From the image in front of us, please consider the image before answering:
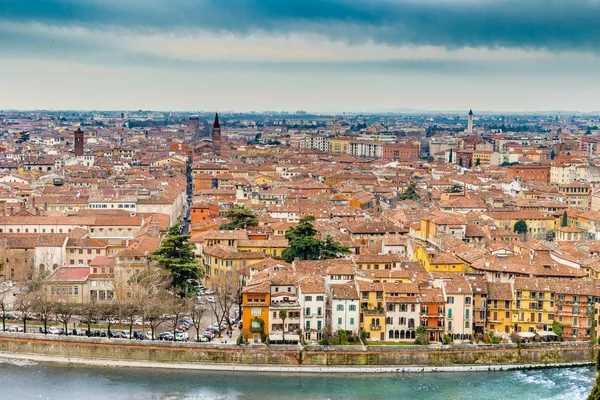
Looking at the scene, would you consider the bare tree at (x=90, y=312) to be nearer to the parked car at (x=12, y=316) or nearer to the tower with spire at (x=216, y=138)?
the parked car at (x=12, y=316)

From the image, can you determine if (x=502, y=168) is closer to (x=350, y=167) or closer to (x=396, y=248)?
(x=350, y=167)

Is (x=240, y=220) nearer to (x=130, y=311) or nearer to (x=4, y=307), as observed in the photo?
(x=130, y=311)

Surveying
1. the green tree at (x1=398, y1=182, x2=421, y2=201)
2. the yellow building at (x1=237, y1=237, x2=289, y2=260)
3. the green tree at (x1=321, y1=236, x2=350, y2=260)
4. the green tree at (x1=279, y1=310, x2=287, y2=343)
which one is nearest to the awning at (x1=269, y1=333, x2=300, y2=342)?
the green tree at (x1=279, y1=310, x2=287, y2=343)

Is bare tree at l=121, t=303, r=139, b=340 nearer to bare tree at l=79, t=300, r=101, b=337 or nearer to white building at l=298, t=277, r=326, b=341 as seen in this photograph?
bare tree at l=79, t=300, r=101, b=337

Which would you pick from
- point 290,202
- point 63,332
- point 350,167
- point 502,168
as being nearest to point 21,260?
point 63,332

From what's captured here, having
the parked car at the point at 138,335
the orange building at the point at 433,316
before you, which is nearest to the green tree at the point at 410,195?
the orange building at the point at 433,316

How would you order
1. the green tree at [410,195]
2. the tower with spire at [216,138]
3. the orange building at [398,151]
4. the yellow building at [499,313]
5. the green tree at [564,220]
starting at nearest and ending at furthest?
the yellow building at [499,313], the green tree at [564,220], the green tree at [410,195], the tower with spire at [216,138], the orange building at [398,151]
